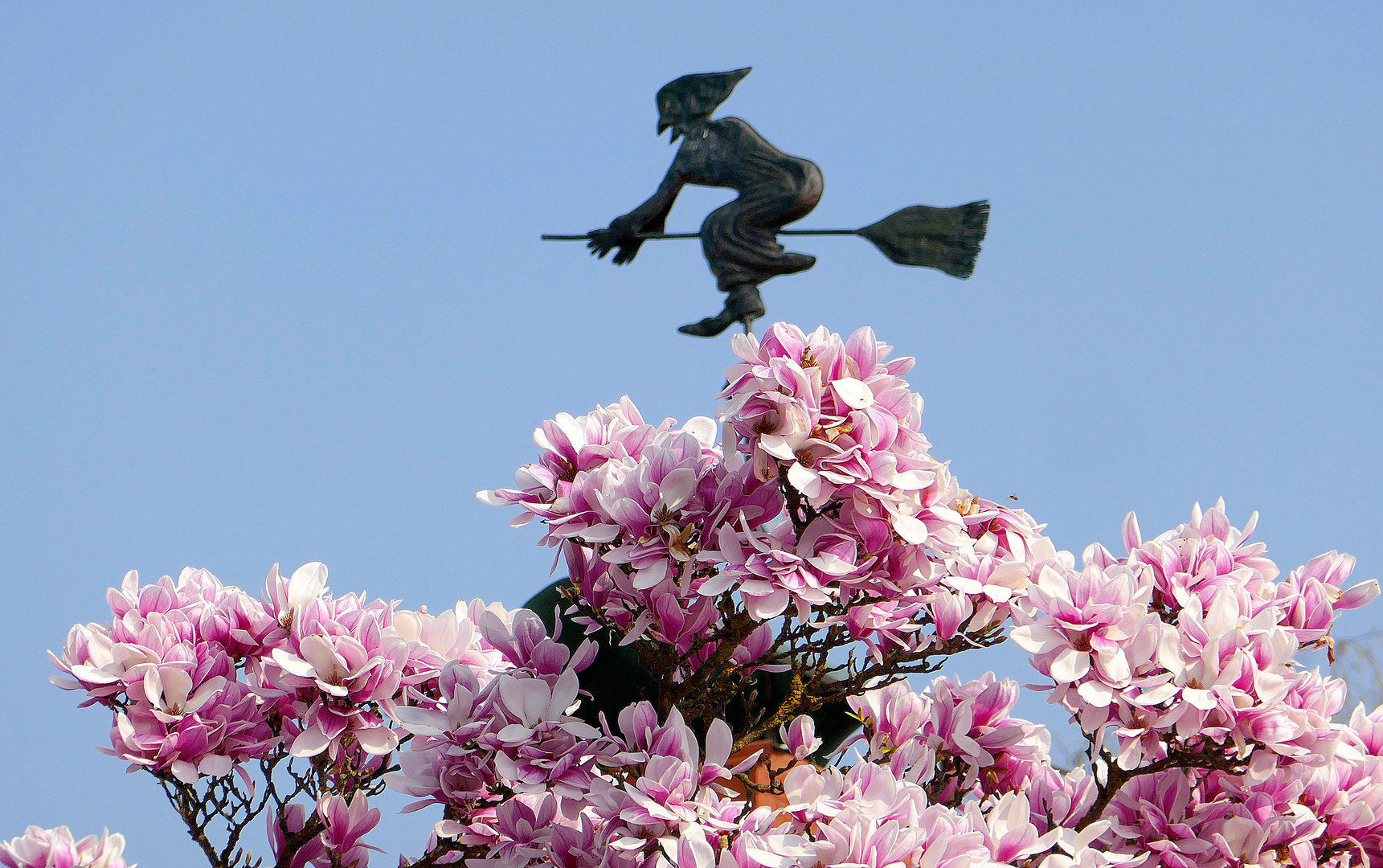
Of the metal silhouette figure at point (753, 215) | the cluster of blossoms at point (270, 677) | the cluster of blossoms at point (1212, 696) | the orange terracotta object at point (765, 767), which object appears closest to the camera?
the cluster of blossoms at point (1212, 696)

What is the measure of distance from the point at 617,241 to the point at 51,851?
7.04 ft

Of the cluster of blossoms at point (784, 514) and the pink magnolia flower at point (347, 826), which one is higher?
the cluster of blossoms at point (784, 514)

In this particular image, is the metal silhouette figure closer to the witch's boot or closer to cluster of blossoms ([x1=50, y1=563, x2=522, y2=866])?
the witch's boot

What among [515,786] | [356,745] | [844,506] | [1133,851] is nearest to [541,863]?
[515,786]

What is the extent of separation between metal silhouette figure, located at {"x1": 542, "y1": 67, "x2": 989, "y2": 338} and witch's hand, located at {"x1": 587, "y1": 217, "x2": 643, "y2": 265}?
242 millimetres

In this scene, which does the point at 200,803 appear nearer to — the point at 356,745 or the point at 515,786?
the point at 356,745

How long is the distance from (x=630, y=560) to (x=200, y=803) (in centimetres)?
125

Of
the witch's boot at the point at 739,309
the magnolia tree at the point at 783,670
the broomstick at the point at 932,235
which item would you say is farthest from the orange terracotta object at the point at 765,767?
the broomstick at the point at 932,235

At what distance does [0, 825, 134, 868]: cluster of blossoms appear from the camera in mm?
2809

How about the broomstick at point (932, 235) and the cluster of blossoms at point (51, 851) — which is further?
the broomstick at point (932, 235)

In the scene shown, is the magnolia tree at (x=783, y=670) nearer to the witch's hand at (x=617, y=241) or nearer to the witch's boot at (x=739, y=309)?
the witch's boot at (x=739, y=309)

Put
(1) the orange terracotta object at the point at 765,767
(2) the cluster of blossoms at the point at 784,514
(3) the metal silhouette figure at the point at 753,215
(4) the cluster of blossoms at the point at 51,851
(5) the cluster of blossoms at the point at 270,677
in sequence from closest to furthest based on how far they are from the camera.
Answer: (2) the cluster of blossoms at the point at 784,514
(5) the cluster of blossoms at the point at 270,677
(4) the cluster of blossoms at the point at 51,851
(1) the orange terracotta object at the point at 765,767
(3) the metal silhouette figure at the point at 753,215

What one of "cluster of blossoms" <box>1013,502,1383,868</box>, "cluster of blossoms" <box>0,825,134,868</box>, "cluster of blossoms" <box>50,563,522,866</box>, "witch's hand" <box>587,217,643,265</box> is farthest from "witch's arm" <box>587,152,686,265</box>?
"cluster of blossoms" <box>0,825,134,868</box>

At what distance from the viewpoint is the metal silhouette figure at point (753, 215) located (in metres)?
3.41
